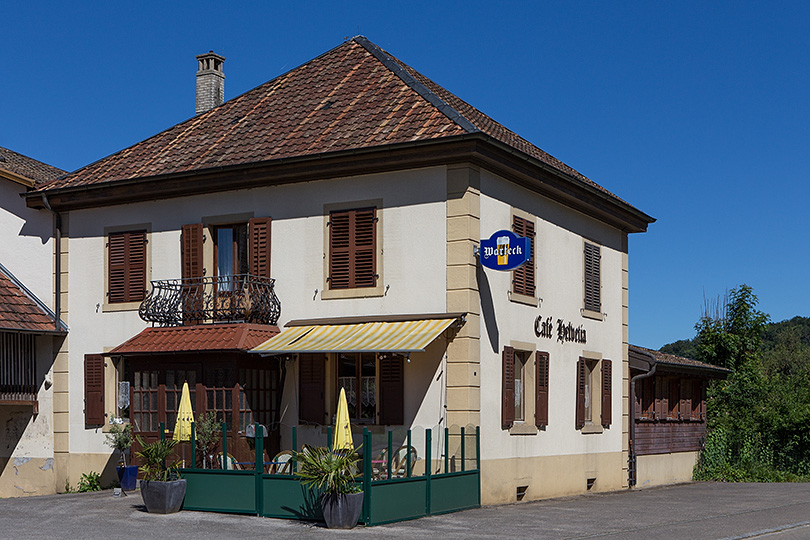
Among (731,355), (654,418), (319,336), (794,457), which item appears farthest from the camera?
(731,355)

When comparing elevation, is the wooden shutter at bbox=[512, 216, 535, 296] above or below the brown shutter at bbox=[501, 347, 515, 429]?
above

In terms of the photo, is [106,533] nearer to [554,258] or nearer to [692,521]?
[692,521]

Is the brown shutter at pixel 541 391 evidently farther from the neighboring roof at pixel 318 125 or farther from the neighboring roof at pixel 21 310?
the neighboring roof at pixel 21 310

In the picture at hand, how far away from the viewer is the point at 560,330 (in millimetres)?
21781

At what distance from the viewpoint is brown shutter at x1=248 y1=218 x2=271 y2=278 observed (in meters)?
20.2


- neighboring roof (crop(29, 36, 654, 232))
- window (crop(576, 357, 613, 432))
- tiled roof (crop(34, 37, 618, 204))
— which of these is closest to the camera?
neighboring roof (crop(29, 36, 654, 232))

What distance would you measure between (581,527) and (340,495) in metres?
3.50

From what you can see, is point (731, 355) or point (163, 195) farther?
point (731, 355)

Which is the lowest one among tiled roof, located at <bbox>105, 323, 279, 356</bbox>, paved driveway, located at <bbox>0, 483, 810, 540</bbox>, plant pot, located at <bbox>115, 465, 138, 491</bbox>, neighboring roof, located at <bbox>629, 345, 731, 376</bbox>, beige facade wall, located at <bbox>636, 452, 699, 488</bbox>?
beige facade wall, located at <bbox>636, 452, 699, 488</bbox>

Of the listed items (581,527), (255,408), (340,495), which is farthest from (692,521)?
(255,408)

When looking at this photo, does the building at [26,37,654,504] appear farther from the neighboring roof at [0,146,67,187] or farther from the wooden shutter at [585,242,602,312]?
the neighboring roof at [0,146,67,187]

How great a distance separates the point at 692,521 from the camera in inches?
664

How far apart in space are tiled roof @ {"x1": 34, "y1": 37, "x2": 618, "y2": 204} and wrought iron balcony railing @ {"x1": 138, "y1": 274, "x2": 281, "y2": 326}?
2.16 metres

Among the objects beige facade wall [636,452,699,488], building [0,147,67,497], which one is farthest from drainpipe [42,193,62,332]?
beige facade wall [636,452,699,488]
